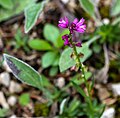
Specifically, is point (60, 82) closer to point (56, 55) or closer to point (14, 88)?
point (56, 55)

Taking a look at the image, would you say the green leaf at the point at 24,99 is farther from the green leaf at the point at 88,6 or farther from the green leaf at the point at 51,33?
the green leaf at the point at 88,6

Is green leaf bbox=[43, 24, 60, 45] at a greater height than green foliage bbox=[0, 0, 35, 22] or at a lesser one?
lesser

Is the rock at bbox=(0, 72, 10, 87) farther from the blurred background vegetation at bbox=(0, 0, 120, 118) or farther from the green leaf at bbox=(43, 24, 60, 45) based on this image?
the green leaf at bbox=(43, 24, 60, 45)

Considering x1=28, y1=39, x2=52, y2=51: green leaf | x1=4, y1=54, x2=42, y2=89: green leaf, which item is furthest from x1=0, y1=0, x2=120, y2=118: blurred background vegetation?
x1=4, y1=54, x2=42, y2=89: green leaf

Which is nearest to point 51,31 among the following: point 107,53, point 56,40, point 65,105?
point 56,40

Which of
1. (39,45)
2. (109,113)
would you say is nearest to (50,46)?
(39,45)
